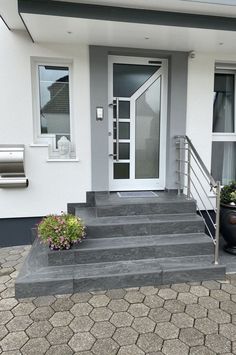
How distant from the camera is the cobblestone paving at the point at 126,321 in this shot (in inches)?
79.3

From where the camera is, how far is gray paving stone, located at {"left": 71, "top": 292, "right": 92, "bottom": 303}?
2584 millimetres

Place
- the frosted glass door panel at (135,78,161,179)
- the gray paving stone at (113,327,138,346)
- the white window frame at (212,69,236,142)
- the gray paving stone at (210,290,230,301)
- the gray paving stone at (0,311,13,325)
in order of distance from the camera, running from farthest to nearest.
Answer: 1. the white window frame at (212,69,236,142)
2. the frosted glass door panel at (135,78,161,179)
3. the gray paving stone at (210,290,230,301)
4. the gray paving stone at (0,311,13,325)
5. the gray paving stone at (113,327,138,346)

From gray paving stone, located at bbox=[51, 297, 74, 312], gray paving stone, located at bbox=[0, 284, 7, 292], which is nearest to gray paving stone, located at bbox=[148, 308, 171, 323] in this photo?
gray paving stone, located at bbox=[51, 297, 74, 312]

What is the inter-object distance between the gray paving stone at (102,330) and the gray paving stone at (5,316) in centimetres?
70

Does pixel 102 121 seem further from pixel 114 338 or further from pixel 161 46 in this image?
pixel 114 338

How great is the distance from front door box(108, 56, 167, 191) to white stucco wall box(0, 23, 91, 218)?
0.43 metres

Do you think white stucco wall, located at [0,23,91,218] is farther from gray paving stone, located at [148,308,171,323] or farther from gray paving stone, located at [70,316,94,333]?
gray paving stone, located at [148,308,171,323]

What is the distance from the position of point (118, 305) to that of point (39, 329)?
27.0 inches

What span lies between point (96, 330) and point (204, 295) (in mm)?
1092

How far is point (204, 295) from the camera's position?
267 centimetres

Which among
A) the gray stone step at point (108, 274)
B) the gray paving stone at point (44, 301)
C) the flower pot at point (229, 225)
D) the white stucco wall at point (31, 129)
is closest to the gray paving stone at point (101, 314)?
the gray stone step at point (108, 274)

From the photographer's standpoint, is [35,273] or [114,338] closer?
[114,338]

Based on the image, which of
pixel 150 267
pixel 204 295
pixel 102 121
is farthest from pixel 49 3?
pixel 204 295

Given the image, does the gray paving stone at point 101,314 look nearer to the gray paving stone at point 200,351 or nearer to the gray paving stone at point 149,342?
the gray paving stone at point 149,342
